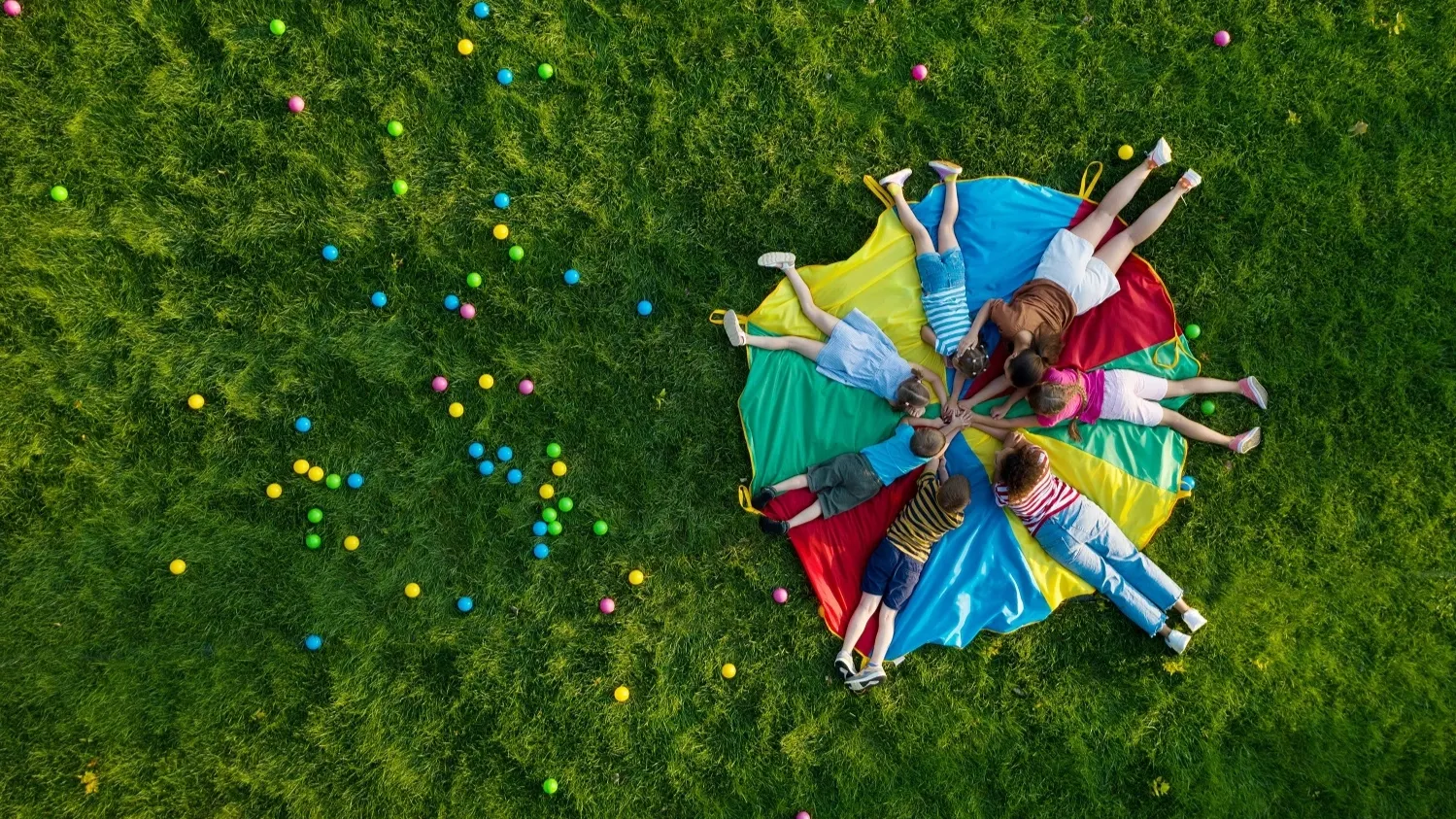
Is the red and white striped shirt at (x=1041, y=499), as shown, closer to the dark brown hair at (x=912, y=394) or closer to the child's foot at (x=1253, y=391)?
the dark brown hair at (x=912, y=394)

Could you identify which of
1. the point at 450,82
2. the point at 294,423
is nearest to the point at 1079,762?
the point at 294,423

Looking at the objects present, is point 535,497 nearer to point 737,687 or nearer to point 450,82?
point 737,687

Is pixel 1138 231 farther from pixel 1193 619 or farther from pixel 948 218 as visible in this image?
pixel 1193 619

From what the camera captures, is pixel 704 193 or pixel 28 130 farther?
pixel 704 193

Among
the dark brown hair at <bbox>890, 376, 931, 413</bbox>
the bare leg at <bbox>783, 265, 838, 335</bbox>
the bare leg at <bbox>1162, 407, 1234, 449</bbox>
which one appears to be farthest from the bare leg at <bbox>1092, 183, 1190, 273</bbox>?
the bare leg at <bbox>783, 265, 838, 335</bbox>

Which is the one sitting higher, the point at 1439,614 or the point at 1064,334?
the point at 1064,334

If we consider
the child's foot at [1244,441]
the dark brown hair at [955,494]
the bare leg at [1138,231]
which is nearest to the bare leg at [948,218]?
the bare leg at [1138,231]

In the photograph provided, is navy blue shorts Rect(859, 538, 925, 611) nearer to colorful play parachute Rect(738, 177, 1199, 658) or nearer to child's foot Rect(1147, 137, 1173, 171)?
colorful play parachute Rect(738, 177, 1199, 658)

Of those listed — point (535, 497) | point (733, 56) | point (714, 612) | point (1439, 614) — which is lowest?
point (714, 612)
